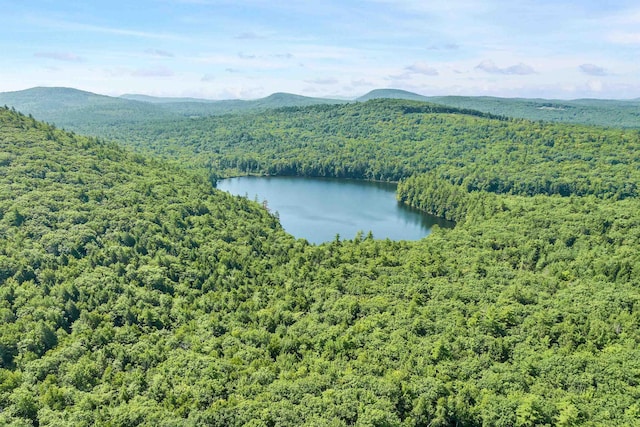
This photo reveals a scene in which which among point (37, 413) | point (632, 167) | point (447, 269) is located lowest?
point (37, 413)

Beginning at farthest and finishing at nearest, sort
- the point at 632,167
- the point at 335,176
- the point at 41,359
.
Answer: the point at 335,176 < the point at 632,167 < the point at 41,359

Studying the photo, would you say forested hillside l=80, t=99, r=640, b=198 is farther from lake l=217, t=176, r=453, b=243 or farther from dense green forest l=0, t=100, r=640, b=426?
dense green forest l=0, t=100, r=640, b=426

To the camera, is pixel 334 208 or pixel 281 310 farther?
pixel 334 208

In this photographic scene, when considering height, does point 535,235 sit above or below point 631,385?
above

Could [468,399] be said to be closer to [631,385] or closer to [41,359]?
[631,385]

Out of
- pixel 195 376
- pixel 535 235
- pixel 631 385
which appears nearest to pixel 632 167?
pixel 535 235

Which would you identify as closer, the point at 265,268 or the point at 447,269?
the point at 447,269

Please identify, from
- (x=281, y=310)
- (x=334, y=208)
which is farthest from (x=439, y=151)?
(x=281, y=310)

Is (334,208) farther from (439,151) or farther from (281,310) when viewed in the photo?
(439,151)
